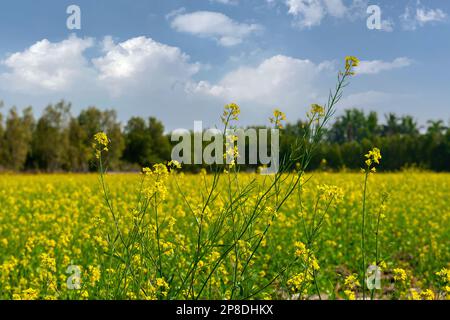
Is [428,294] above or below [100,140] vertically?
below

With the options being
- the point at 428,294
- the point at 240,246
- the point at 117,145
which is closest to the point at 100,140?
the point at 240,246

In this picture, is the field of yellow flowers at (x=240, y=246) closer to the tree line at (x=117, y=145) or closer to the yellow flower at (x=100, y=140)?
the yellow flower at (x=100, y=140)

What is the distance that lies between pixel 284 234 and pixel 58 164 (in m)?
30.6

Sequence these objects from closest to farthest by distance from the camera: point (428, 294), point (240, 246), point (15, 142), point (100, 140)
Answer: point (428, 294) < point (100, 140) < point (240, 246) < point (15, 142)

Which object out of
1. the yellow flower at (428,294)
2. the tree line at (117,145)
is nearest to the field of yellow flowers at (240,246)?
the yellow flower at (428,294)

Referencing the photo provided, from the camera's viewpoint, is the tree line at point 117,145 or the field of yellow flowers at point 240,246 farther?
the tree line at point 117,145

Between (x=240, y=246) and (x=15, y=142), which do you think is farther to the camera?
(x=15, y=142)

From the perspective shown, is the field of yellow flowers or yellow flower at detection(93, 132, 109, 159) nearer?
yellow flower at detection(93, 132, 109, 159)

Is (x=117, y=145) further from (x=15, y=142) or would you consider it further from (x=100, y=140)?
(x=100, y=140)

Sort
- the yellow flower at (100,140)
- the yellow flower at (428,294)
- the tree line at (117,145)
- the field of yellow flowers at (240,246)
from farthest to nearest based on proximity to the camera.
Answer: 1. the tree line at (117,145)
2. the field of yellow flowers at (240,246)
3. the yellow flower at (100,140)
4. the yellow flower at (428,294)

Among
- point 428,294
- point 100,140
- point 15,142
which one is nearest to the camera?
point 428,294

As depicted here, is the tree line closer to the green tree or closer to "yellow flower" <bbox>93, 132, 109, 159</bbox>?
the green tree

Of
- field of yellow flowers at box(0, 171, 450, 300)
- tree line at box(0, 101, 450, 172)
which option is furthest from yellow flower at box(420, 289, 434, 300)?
tree line at box(0, 101, 450, 172)
